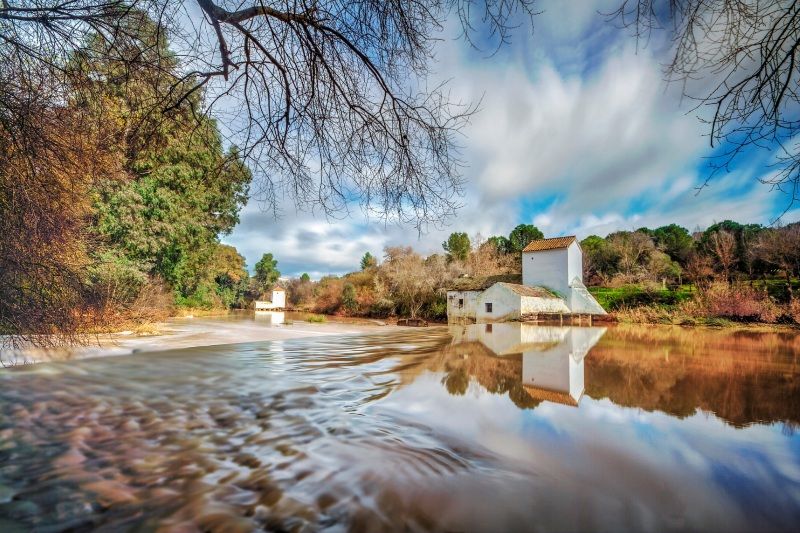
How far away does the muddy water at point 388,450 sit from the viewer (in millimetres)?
2682

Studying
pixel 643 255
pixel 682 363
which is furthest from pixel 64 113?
pixel 643 255

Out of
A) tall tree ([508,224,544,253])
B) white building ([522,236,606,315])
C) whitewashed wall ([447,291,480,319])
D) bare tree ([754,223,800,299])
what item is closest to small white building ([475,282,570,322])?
whitewashed wall ([447,291,480,319])

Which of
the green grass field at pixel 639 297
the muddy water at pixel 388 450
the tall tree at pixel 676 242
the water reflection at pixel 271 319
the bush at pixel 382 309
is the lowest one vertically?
the muddy water at pixel 388 450

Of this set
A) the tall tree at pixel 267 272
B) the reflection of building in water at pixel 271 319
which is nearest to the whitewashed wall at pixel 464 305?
the reflection of building in water at pixel 271 319

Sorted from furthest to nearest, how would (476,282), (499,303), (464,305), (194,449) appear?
(476,282) < (464,305) < (499,303) < (194,449)

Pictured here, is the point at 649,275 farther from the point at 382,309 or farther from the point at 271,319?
the point at 271,319

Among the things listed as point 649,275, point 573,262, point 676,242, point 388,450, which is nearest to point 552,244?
point 573,262

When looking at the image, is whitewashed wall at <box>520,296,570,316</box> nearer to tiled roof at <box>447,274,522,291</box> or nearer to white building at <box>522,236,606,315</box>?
white building at <box>522,236,606,315</box>

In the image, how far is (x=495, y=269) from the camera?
1388 inches

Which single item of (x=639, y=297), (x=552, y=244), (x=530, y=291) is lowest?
(x=639, y=297)

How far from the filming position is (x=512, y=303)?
24.3 meters

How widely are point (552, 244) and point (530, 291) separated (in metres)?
5.08

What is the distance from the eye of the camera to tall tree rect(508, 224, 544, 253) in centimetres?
4709

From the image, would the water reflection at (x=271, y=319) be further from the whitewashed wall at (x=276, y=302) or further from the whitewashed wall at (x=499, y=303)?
the whitewashed wall at (x=276, y=302)
